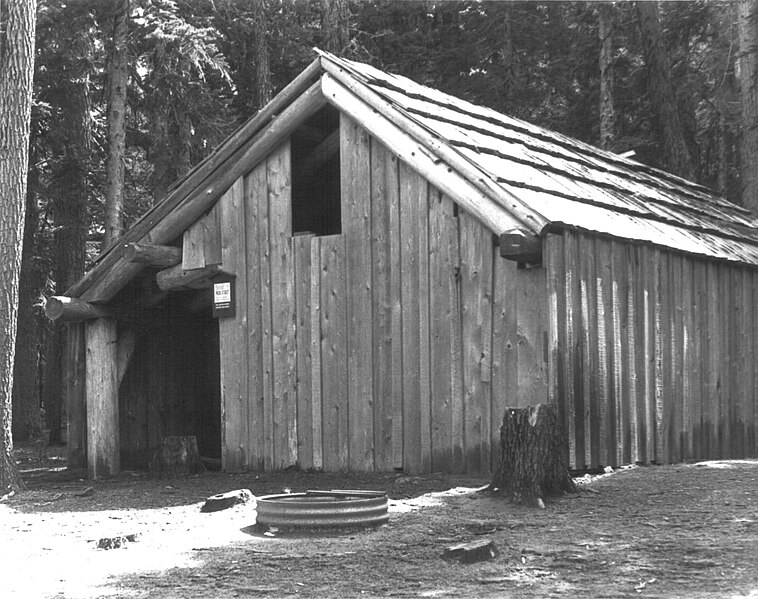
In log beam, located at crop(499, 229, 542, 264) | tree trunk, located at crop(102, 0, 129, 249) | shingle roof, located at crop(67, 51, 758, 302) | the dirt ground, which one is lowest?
the dirt ground

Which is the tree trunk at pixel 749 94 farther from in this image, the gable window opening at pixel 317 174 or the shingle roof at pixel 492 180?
the gable window opening at pixel 317 174

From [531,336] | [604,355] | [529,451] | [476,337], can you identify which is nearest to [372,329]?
[476,337]

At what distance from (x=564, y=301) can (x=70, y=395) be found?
7.09 m

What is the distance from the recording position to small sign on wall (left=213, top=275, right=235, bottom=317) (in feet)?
44.1

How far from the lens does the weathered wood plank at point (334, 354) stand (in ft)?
40.7

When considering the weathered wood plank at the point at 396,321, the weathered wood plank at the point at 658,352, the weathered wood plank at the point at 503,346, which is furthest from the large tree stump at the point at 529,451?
the weathered wood plank at the point at 658,352

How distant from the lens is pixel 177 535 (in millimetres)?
8727

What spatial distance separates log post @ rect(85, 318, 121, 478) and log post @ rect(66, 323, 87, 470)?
28 cm

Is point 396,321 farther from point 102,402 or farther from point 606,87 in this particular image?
point 606,87

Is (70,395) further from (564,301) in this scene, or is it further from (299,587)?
(299,587)

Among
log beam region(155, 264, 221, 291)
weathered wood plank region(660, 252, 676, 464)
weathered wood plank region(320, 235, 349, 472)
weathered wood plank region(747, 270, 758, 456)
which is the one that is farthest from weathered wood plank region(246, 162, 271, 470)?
weathered wood plank region(747, 270, 758, 456)

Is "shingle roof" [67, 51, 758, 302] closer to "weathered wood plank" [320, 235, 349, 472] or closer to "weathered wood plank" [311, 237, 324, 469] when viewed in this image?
"weathered wood plank" [311, 237, 324, 469]

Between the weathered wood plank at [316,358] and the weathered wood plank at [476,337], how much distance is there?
202 cm

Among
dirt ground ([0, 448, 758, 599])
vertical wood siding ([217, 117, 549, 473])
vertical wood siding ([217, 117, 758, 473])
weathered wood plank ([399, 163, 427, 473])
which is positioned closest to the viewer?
dirt ground ([0, 448, 758, 599])
